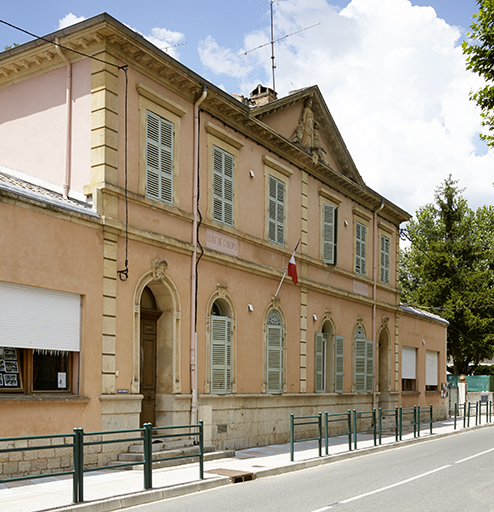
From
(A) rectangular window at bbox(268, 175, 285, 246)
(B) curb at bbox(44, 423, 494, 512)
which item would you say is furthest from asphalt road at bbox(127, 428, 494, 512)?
(A) rectangular window at bbox(268, 175, 285, 246)

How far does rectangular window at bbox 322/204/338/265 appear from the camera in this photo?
2170 centimetres

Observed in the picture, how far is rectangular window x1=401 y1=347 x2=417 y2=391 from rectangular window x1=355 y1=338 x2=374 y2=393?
149 inches

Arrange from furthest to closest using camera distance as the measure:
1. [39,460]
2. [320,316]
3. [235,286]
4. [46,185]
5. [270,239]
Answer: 1. [320,316]
2. [270,239]
3. [235,286]
4. [46,185]
5. [39,460]

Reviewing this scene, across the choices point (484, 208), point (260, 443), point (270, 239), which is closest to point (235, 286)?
point (270, 239)

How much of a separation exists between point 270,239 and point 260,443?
5356 millimetres

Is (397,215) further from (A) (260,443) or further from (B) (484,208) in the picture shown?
(B) (484,208)

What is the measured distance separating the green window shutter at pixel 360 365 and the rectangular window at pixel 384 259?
11.5ft

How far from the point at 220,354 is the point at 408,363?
563 inches

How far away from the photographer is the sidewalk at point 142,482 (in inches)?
350

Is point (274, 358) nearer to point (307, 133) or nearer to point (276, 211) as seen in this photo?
point (276, 211)

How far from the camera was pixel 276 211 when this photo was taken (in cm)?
1914

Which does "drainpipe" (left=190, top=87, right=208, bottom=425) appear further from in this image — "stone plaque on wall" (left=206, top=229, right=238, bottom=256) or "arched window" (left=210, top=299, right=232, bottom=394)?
"arched window" (left=210, top=299, right=232, bottom=394)

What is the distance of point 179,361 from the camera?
1485cm

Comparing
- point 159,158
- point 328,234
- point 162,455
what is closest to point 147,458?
point 162,455
